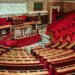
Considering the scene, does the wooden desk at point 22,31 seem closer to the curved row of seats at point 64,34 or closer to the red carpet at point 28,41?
the red carpet at point 28,41

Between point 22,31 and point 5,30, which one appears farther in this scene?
point 5,30

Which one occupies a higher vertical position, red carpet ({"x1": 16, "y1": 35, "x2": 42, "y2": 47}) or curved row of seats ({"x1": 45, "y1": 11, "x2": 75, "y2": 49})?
curved row of seats ({"x1": 45, "y1": 11, "x2": 75, "y2": 49})

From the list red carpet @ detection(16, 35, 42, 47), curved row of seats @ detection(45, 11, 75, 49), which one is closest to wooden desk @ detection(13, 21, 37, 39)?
red carpet @ detection(16, 35, 42, 47)

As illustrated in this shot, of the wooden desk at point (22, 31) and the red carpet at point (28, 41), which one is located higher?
the wooden desk at point (22, 31)

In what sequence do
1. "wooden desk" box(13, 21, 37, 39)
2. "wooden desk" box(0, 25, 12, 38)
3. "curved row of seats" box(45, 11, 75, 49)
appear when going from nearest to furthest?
1. "curved row of seats" box(45, 11, 75, 49)
2. "wooden desk" box(13, 21, 37, 39)
3. "wooden desk" box(0, 25, 12, 38)

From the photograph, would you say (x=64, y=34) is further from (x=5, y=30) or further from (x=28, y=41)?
(x=5, y=30)

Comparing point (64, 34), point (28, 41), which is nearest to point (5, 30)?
point (28, 41)

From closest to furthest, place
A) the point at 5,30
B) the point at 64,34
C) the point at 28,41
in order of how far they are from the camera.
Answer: the point at 64,34
the point at 28,41
the point at 5,30

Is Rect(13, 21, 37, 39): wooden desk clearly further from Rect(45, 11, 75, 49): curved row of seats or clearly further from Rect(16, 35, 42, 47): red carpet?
Rect(45, 11, 75, 49): curved row of seats

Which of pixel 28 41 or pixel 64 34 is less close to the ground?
pixel 64 34

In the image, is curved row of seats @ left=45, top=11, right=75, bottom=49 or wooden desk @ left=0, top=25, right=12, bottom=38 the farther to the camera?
wooden desk @ left=0, top=25, right=12, bottom=38

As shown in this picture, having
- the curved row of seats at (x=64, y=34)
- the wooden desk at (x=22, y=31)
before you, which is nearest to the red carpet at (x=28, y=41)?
the wooden desk at (x=22, y=31)

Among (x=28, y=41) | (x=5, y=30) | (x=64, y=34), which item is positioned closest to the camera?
(x=64, y=34)

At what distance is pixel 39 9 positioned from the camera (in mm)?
9328
